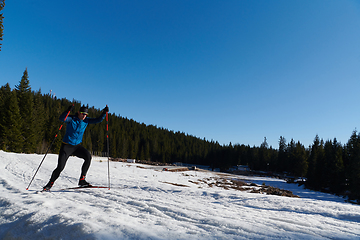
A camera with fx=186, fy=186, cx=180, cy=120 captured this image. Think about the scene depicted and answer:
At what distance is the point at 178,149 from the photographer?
121062 millimetres

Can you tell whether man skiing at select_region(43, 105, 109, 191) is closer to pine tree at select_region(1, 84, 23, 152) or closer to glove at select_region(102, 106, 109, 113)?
glove at select_region(102, 106, 109, 113)

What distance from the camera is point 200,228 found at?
2.73 m

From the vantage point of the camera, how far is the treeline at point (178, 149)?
37.0m

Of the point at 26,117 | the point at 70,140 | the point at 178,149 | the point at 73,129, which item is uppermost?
the point at 26,117

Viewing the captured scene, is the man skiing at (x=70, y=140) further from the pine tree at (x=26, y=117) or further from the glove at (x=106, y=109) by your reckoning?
the pine tree at (x=26, y=117)

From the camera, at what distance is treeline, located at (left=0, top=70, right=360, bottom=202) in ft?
121

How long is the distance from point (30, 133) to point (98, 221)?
51874 mm

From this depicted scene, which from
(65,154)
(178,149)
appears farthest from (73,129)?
(178,149)

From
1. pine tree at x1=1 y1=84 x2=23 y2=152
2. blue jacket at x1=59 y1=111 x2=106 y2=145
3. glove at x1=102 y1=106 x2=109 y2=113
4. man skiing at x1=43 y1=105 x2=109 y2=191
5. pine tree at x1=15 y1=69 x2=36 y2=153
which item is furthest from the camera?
pine tree at x1=15 y1=69 x2=36 y2=153

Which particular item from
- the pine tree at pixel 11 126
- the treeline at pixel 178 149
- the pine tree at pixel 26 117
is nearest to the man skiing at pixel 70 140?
the treeline at pixel 178 149

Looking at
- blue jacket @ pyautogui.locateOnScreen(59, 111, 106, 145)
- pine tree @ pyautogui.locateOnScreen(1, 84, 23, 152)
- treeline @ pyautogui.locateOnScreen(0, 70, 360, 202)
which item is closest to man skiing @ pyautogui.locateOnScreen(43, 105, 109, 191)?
blue jacket @ pyautogui.locateOnScreen(59, 111, 106, 145)

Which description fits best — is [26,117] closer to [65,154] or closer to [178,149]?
[65,154]

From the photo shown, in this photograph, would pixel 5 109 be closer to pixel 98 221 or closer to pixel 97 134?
pixel 98 221

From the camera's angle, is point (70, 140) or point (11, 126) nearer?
point (70, 140)
